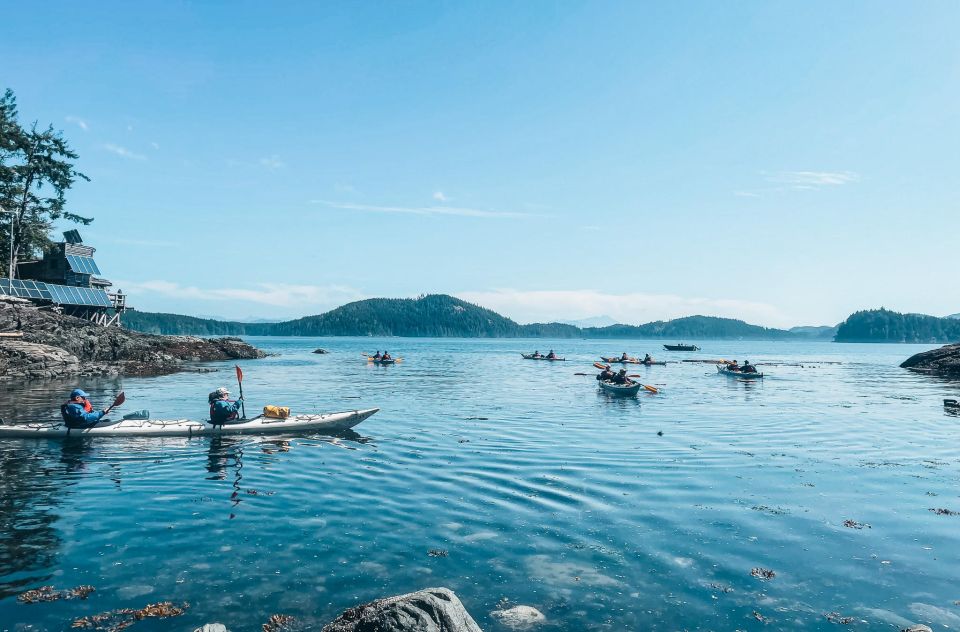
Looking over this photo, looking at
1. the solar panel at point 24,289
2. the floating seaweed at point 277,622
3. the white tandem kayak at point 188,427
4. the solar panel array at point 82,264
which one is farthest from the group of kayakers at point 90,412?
the solar panel array at point 82,264

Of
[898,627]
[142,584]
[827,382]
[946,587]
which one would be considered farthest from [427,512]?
[827,382]

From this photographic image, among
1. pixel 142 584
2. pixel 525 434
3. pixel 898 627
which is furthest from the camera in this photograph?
pixel 525 434

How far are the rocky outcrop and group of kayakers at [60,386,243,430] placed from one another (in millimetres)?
75148

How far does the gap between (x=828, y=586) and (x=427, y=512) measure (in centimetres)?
859

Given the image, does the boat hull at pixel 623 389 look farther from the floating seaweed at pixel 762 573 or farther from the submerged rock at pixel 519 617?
the submerged rock at pixel 519 617

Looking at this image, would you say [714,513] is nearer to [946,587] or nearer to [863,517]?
[863,517]

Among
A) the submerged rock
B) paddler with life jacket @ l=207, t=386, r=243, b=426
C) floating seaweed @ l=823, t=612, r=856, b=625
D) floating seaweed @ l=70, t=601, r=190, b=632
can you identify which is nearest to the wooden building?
paddler with life jacket @ l=207, t=386, r=243, b=426

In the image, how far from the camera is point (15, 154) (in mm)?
63500

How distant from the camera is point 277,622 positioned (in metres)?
9.03

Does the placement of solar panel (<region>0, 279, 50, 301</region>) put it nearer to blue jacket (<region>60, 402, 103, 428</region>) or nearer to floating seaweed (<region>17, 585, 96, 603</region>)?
blue jacket (<region>60, 402, 103, 428</region>)

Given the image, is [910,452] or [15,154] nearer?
[910,452]

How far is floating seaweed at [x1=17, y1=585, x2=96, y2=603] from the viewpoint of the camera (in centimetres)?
966

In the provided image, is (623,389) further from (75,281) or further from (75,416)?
(75,281)

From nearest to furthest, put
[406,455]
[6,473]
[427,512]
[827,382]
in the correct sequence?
[427,512] → [6,473] → [406,455] → [827,382]
